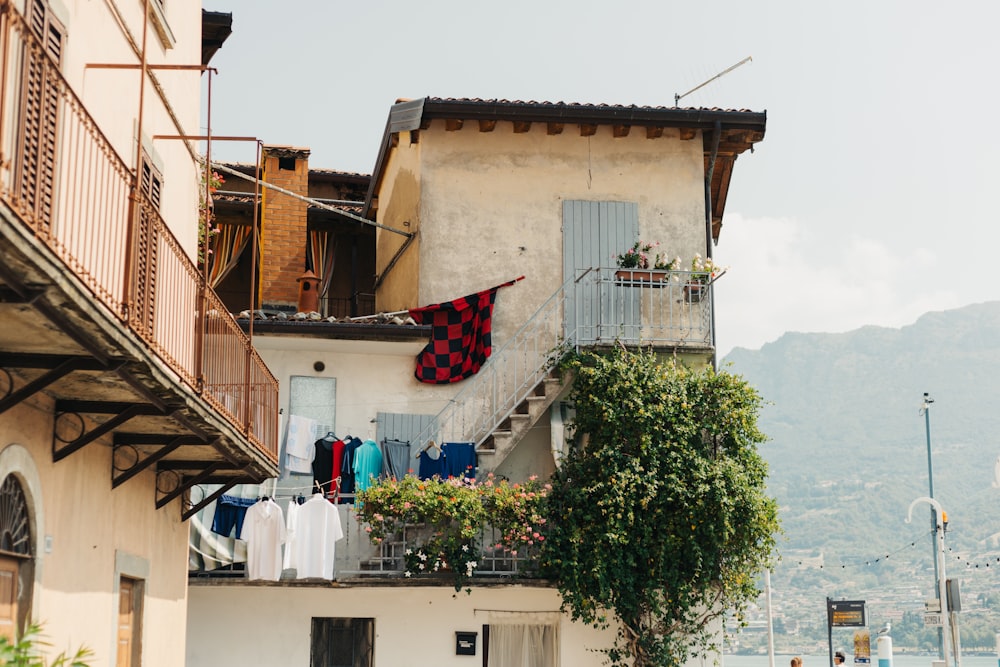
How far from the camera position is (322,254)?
92.0 ft

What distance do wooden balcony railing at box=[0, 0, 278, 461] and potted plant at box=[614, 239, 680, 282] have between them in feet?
27.0

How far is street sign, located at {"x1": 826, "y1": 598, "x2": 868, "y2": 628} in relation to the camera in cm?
2534

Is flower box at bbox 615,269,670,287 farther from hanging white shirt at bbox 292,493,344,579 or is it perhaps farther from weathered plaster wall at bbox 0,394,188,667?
weathered plaster wall at bbox 0,394,188,667

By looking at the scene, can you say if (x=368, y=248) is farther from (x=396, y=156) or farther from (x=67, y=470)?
(x=67, y=470)

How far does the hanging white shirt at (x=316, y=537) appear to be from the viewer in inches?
765

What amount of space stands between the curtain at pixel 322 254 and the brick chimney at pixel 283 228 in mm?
2112

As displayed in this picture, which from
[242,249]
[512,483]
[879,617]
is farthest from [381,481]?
[879,617]

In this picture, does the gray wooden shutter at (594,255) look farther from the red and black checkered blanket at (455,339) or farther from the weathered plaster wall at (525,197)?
the red and black checkered blanket at (455,339)

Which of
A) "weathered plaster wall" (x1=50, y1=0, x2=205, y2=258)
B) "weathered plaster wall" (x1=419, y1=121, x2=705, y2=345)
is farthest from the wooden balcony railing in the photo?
"weathered plaster wall" (x1=419, y1=121, x2=705, y2=345)

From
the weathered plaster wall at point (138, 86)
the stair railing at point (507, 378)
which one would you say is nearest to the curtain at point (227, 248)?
the stair railing at point (507, 378)

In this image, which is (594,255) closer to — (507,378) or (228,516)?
(507,378)

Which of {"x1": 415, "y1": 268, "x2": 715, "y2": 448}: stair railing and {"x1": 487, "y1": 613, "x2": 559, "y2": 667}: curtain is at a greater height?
{"x1": 415, "y1": 268, "x2": 715, "y2": 448}: stair railing

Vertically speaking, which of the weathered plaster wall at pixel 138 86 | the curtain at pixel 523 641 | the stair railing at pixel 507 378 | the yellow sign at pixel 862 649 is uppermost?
the weathered plaster wall at pixel 138 86

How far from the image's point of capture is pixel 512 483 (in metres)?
21.8
